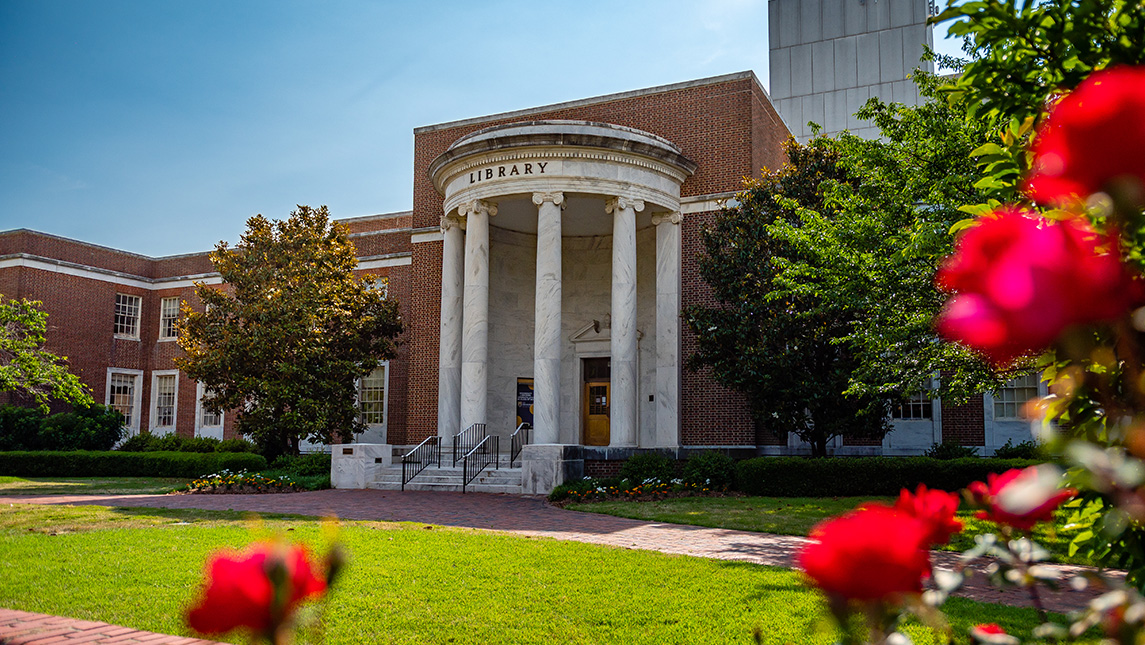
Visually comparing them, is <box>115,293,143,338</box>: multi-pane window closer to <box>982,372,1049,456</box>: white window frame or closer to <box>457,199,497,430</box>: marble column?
<box>457,199,497,430</box>: marble column

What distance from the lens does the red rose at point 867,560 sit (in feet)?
4.20

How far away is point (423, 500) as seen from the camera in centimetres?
1838

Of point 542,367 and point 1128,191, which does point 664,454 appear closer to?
point 542,367

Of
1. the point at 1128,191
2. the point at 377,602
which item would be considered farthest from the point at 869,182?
the point at 1128,191

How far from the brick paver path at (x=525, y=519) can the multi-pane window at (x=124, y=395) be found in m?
21.8

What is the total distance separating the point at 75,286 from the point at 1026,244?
42.7 metres

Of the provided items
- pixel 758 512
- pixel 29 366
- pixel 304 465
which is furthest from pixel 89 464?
pixel 758 512

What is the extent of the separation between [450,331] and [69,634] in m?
19.1

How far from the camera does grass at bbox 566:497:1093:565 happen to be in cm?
1241

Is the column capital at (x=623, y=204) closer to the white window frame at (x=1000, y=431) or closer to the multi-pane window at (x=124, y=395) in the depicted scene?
the white window frame at (x=1000, y=431)

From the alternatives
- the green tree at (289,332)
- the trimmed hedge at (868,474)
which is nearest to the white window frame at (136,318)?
the green tree at (289,332)

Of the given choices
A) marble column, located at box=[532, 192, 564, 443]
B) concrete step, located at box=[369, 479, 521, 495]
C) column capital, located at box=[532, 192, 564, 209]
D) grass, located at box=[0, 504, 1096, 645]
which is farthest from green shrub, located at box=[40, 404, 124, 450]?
grass, located at box=[0, 504, 1096, 645]

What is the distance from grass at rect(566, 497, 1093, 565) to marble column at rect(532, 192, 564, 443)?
188 inches

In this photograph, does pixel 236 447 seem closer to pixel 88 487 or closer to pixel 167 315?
pixel 88 487
